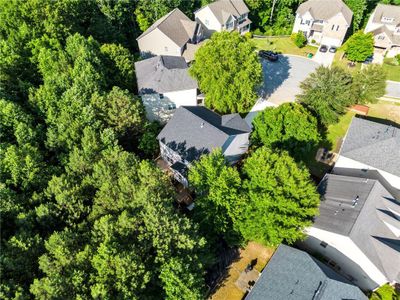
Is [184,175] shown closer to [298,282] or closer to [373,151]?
[298,282]

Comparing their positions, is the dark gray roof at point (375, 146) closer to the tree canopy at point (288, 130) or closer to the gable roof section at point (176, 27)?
the tree canopy at point (288, 130)

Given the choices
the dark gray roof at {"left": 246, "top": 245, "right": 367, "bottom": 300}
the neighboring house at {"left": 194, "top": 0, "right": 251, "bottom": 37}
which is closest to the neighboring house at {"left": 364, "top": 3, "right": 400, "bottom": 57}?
the neighboring house at {"left": 194, "top": 0, "right": 251, "bottom": 37}

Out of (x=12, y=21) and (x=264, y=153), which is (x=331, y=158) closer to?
(x=264, y=153)

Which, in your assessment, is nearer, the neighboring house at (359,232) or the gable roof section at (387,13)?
the neighboring house at (359,232)

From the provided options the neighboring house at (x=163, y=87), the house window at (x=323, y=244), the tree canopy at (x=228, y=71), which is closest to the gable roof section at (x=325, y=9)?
the tree canopy at (x=228, y=71)

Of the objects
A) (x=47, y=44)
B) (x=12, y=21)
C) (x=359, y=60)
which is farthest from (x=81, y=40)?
(x=359, y=60)

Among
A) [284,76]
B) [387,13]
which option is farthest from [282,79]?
[387,13]
